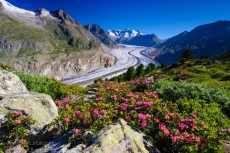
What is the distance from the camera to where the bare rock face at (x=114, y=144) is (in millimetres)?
2914

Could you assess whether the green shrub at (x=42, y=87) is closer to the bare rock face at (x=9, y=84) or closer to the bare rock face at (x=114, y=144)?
the bare rock face at (x=9, y=84)

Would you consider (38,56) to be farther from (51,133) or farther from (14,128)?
(14,128)

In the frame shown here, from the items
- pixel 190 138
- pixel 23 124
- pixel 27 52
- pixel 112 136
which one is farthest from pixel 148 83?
pixel 27 52

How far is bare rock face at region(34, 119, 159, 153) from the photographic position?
2.91 metres

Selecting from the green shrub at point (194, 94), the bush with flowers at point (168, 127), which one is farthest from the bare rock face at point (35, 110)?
the green shrub at point (194, 94)

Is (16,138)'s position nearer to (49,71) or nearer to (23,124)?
(23,124)

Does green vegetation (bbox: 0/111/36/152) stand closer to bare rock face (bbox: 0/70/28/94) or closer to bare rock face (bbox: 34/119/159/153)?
bare rock face (bbox: 34/119/159/153)

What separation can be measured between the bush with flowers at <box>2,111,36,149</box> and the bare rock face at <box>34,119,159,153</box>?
102cm

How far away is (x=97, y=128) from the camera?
4.14 m

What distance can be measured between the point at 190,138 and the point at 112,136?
2469mm

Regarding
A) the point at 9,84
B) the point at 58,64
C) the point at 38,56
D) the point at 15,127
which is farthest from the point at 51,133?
the point at 38,56

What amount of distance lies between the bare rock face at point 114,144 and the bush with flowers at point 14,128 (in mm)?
1023

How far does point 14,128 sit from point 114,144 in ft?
12.2

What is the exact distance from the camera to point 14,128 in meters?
3.81
